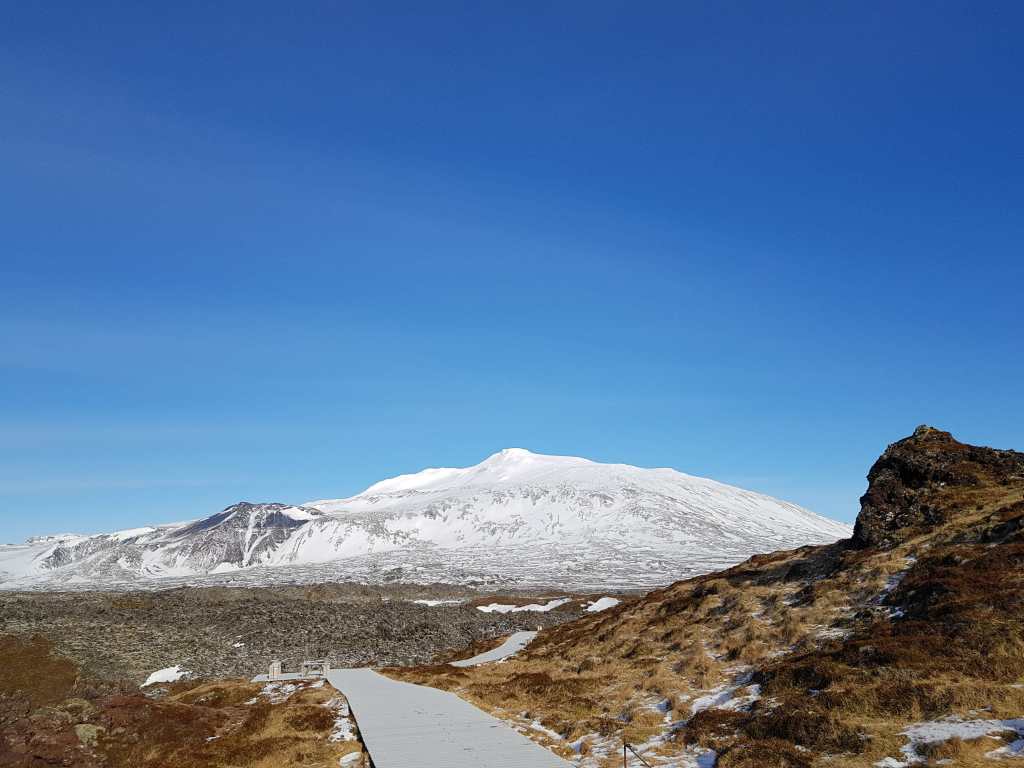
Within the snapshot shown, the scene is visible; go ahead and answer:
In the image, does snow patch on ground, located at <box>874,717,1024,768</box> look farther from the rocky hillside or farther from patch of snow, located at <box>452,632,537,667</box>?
patch of snow, located at <box>452,632,537,667</box>

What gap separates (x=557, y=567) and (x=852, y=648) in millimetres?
177342

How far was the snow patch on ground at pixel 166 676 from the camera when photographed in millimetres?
44750

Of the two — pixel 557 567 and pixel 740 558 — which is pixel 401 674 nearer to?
pixel 557 567

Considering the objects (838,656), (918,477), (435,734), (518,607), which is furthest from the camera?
(518,607)

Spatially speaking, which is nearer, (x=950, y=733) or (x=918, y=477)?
(x=950, y=733)

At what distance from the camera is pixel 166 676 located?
4581cm

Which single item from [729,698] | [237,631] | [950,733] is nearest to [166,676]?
[237,631]

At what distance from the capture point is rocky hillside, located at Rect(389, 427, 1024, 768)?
16500mm

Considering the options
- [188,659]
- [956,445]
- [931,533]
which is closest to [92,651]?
[188,659]

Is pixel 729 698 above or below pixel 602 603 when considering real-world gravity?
above

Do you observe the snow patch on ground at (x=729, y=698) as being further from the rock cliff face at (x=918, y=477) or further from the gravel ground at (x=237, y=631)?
the gravel ground at (x=237, y=631)

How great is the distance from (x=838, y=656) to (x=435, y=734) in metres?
13.0

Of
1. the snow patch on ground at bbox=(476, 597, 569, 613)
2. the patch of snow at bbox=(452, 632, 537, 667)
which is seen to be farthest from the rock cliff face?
the snow patch on ground at bbox=(476, 597, 569, 613)

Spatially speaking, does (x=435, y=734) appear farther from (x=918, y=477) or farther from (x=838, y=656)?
(x=918, y=477)
